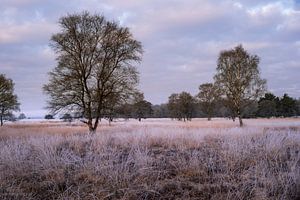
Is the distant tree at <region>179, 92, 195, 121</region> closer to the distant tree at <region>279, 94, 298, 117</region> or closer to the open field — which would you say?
the distant tree at <region>279, 94, 298, 117</region>

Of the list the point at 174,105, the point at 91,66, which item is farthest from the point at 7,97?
the point at 174,105

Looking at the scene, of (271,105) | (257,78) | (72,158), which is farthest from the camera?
(271,105)

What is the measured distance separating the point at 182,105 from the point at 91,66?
6411 centimetres

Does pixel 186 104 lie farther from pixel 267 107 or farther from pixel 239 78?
pixel 239 78

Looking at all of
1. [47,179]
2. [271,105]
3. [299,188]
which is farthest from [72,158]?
[271,105]

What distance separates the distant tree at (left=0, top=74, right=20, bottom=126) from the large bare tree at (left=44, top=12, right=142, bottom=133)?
26.7 meters

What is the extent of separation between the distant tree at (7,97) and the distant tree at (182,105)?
141 ft

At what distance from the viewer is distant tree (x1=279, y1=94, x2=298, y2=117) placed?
95062 mm

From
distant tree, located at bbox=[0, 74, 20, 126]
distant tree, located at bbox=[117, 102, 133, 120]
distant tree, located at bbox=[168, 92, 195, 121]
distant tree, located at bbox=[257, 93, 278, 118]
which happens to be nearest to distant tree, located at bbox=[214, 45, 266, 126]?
distant tree, located at bbox=[117, 102, 133, 120]

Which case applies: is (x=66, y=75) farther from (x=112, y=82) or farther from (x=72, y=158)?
(x=72, y=158)

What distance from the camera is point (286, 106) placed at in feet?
316

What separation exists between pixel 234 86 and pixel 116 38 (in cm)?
2160

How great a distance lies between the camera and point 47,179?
6559 millimetres

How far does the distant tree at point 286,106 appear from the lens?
312ft
